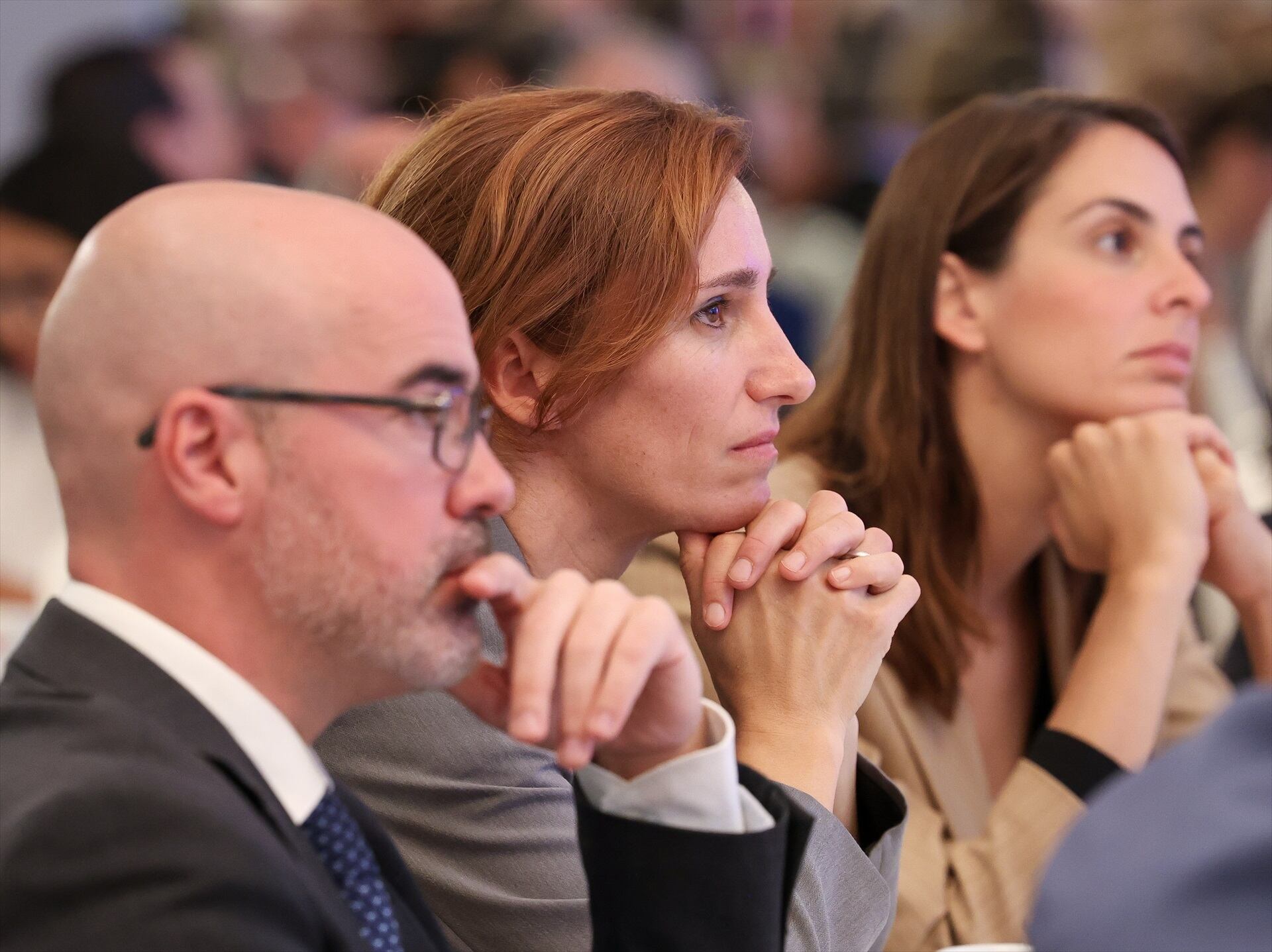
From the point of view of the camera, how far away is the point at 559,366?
152cm

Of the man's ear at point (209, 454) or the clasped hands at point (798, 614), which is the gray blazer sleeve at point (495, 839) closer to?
the clasped hands at point (798, 614)

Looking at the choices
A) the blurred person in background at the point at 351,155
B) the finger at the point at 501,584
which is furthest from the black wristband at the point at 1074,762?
the blurred person in background at the point at 351,155

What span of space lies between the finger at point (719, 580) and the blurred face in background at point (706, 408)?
23mm

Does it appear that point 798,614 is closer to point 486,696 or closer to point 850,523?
point 850,523

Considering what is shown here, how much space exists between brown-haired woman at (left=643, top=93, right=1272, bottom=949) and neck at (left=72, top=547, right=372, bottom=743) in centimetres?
103

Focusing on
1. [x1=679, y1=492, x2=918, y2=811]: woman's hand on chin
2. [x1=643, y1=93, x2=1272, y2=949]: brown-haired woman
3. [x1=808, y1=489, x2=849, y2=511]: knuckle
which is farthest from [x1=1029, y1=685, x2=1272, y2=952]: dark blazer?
[x1=643, y1=93, x2=1272, y2=949]: brown-haired woman

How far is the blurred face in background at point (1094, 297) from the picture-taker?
6.97ft

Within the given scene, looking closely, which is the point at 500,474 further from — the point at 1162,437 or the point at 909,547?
the point at 1162,437

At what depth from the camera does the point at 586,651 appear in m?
1.06

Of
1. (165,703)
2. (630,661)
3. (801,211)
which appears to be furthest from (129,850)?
(801,211)

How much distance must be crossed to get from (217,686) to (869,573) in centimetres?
73

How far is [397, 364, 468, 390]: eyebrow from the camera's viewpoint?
1.08 metres

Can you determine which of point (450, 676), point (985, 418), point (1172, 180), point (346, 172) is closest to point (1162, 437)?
point (985, 418)

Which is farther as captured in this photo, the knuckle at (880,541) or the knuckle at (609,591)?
the knuckle at (880,541)
